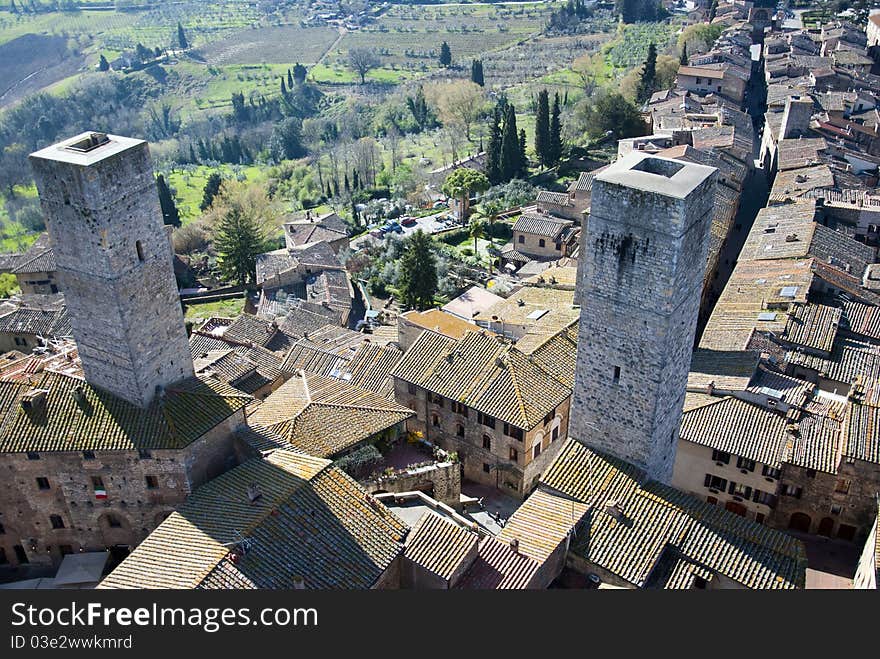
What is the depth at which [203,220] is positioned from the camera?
287 ft

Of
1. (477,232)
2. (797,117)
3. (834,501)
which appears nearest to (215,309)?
(477,232)

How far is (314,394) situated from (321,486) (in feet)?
29.5

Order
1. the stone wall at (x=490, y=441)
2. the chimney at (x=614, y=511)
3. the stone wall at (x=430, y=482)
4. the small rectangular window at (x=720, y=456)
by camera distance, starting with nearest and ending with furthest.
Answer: the chimney at (x=614, y=511), the stone wall at (x=430, y=482), the small rectangular window at (x=720, y=456), the stone wall at (x=490, y=441)

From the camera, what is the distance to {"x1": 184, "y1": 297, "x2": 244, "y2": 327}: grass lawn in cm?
6688

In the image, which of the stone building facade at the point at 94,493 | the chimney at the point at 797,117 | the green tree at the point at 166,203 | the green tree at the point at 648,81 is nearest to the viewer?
the stone building facade at the point at 94,493

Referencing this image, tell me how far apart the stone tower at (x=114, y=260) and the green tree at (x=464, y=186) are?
157 ft

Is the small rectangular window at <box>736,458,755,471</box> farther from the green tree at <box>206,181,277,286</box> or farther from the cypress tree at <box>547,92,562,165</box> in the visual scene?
the cypress tree at <box>547,92,562,165</box>

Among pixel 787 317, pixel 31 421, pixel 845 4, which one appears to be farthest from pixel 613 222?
pixel 845 4

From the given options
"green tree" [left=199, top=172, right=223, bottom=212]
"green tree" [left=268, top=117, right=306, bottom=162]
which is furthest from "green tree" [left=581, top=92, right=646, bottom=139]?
"green tree" [left=268, top=117, right=306, bottom=162]

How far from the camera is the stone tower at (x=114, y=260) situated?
27547 millimetres

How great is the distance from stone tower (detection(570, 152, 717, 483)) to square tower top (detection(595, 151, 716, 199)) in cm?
3

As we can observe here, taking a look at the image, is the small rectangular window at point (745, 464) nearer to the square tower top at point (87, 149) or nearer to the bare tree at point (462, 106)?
the square tower top at point (87, 149)

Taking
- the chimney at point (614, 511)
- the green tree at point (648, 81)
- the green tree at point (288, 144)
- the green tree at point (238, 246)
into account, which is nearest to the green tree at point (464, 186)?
the green tree at point (238, 246)

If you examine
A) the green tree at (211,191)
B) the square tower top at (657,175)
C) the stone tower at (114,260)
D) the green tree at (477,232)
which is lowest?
the green tree at (211,191)
